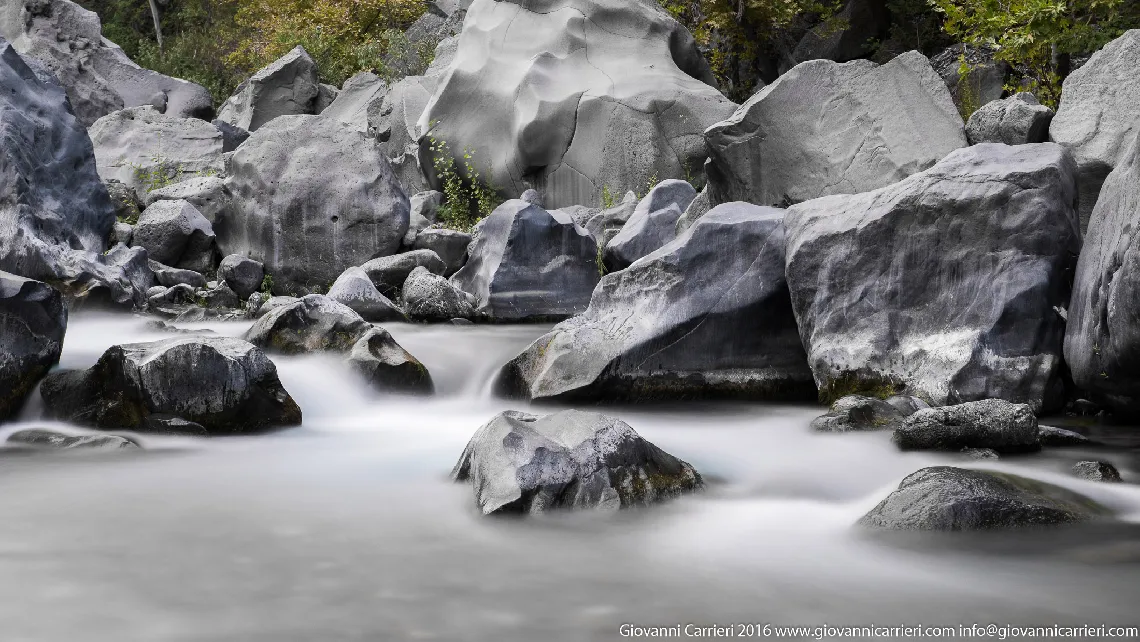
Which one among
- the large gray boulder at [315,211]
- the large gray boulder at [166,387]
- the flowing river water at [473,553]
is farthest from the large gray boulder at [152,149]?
the flowing river water at [473,553]

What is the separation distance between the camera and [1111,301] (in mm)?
4641

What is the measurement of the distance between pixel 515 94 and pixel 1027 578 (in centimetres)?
969

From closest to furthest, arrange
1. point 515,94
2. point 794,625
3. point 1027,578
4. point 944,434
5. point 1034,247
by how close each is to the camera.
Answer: point 794,625, point 1027,578, point 944,434, point 1034,247, point 515,94

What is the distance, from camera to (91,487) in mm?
4094

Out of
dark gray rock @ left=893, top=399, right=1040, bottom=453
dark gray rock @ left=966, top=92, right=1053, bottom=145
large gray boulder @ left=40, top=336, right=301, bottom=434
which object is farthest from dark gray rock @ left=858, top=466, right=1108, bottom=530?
dark gray rock @ left=966, top=92, right=1053, bottom=145

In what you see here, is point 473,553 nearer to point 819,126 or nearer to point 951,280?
point 951,280

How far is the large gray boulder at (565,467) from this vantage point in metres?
A: 3.63

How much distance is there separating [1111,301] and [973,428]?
94cm

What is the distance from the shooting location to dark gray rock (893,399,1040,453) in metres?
4.39

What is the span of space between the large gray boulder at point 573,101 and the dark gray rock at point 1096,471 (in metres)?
7.56

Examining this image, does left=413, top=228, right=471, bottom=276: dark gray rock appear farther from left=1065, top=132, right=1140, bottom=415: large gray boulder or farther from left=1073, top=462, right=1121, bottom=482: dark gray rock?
left=1073, top=462, right=1121, bottom=482: dark gray rock

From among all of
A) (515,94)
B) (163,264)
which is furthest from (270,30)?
(163,264)

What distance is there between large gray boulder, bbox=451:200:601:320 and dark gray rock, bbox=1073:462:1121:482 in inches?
197

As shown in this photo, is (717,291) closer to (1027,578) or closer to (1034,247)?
(1034,247)
